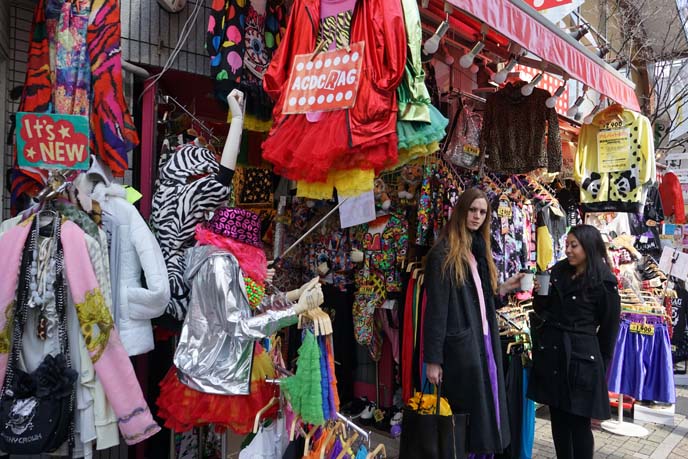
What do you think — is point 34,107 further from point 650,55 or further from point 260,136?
point 650,55

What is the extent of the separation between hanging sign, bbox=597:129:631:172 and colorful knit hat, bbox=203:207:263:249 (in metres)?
3.60

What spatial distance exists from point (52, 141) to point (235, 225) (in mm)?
944

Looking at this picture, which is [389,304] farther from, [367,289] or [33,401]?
[33,401]

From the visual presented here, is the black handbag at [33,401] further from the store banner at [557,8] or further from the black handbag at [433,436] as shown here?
the store banner at [557,8]

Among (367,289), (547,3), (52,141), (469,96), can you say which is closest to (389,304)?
(367,289)

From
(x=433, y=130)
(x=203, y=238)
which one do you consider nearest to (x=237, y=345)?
(x=203, y=238)

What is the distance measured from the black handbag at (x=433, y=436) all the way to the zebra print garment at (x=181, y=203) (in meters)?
1.48

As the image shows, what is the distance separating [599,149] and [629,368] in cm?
236

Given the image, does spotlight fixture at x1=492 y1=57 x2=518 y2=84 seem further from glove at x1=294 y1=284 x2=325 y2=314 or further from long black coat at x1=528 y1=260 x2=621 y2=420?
glove at x1=294 y1=284 x2=325 y2=314

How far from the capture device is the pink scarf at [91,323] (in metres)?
2.18

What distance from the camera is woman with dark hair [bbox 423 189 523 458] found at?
3.14 meters

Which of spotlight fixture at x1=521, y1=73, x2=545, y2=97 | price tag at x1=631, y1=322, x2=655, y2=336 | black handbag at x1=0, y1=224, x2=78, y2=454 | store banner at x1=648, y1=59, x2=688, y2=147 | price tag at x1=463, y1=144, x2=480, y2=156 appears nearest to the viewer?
black handbag at x1=0, y1=224, x2=78, y2=454

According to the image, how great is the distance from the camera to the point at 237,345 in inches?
103

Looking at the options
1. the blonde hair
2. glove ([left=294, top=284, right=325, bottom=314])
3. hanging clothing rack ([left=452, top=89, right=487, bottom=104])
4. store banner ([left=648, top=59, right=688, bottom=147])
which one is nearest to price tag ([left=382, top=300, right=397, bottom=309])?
the blonde hair
